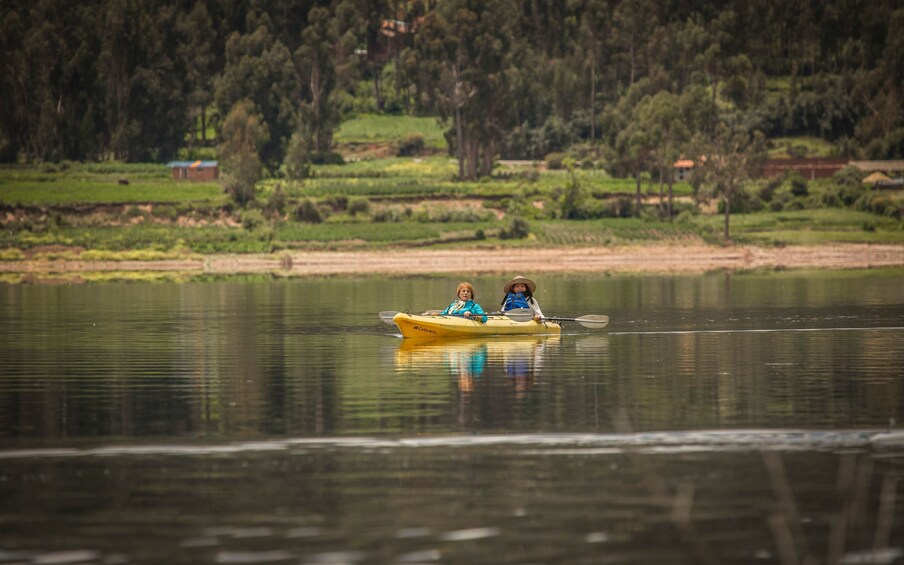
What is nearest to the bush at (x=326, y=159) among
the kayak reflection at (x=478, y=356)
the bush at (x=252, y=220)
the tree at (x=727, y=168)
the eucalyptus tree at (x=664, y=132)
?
the eucalyptus tree at (x=664, y=132)

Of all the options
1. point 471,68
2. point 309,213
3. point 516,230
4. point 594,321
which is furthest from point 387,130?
point 594,321

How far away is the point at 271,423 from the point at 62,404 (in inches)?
215

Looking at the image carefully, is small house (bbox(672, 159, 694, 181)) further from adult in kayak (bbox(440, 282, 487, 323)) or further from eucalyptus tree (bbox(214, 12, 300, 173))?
adult in kayak (bbox(440, 282, 487, 323))

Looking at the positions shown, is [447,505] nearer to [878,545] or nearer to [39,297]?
[878,545]

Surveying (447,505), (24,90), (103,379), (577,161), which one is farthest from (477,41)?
(447,505)

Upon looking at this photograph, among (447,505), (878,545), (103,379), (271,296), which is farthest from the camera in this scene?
(271,296)

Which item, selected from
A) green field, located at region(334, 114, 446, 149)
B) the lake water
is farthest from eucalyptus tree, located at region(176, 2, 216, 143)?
the lake water

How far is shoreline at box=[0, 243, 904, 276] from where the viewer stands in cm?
10712

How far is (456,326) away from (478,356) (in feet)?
14.0

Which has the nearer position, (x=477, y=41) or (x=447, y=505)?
(x=447, y=505)

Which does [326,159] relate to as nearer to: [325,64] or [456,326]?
[325,64]

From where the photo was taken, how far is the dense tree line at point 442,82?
158625 mm

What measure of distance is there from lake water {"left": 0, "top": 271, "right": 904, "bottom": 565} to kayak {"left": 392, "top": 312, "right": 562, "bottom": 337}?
562 millimetres

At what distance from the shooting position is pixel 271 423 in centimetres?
2634
